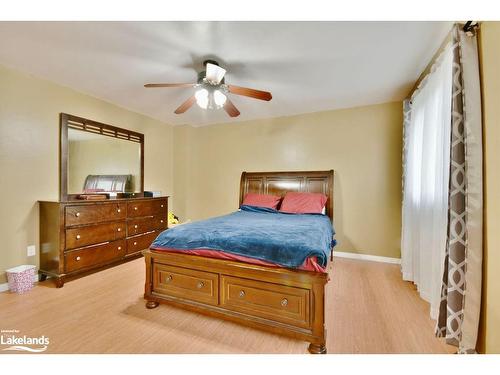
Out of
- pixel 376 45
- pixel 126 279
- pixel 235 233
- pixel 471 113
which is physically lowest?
pixel 126 279

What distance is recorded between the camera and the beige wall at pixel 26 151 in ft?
7.96

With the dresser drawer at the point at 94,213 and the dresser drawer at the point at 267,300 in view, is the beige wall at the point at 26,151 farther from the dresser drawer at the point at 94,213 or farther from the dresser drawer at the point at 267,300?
the dresser drawer at the point at 267,300

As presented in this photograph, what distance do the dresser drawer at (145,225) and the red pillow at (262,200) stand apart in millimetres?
1500

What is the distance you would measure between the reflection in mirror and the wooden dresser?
0.44m

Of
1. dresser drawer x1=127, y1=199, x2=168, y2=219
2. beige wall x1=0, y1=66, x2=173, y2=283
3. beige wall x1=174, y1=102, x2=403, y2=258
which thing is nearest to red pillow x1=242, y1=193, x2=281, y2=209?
beige wall x1=174, y1=102, x2=403, y2=258

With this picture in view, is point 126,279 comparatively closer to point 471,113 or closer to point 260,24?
point 260,24

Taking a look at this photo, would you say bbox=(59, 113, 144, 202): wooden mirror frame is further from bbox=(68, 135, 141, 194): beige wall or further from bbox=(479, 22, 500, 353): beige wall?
bbox=(479, 22, 500, 353): beige wall

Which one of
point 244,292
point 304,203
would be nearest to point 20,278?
point 244,292

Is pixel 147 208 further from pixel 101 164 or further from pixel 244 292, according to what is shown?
pixel 244 292

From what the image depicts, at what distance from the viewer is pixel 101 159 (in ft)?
10.9

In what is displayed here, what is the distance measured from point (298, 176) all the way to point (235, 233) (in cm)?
220

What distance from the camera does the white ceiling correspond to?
71.5 inches

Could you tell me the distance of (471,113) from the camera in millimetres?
1451
